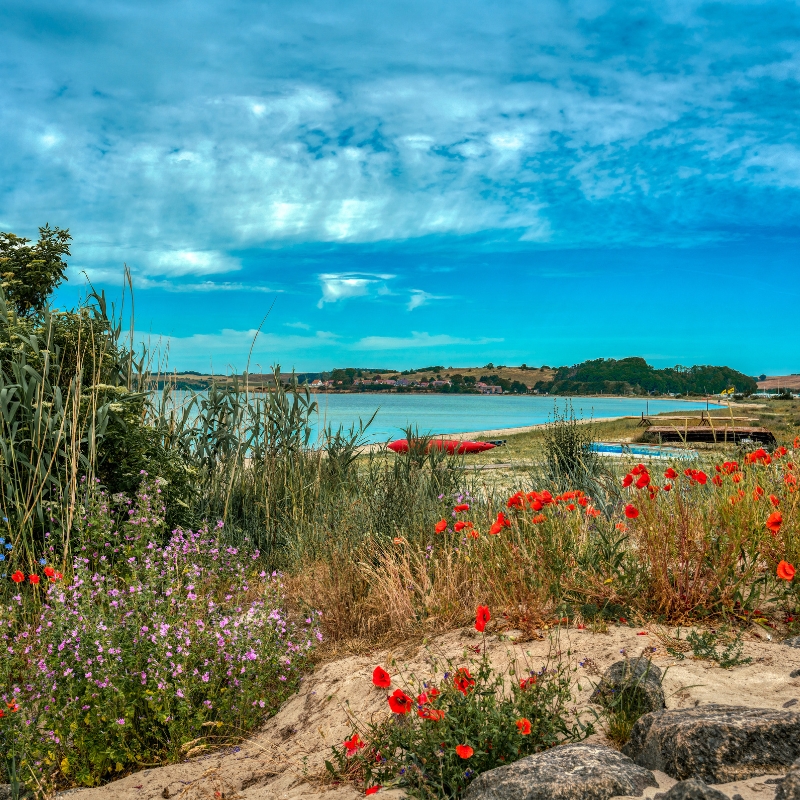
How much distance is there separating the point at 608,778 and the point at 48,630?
128 inches

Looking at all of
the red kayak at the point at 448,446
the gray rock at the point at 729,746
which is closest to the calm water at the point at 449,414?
the red kayak at the point at 448,446

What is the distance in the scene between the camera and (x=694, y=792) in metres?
2.03

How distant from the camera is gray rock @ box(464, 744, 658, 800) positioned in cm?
223

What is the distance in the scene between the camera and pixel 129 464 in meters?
6.16

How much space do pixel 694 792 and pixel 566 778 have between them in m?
0.41

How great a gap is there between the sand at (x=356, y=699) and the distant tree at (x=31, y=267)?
5.45m

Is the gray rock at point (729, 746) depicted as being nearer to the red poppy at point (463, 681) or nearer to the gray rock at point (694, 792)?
the gray rock at point (694, 792)

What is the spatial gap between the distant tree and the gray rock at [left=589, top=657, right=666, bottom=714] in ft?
22.0

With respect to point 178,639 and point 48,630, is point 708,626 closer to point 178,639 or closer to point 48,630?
point 178,639

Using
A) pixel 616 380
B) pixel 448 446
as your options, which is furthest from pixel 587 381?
pixel 448 446

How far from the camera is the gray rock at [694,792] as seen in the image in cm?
202

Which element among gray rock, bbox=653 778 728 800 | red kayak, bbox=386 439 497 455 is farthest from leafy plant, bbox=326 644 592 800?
red kayak, bbox=386 439 497 455

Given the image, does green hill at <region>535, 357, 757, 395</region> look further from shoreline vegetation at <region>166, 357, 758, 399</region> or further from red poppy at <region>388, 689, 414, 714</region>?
red poppy at <region>388, 689, 414, 714</region>

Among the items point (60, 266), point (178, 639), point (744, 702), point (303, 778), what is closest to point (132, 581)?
point (178, 639)
